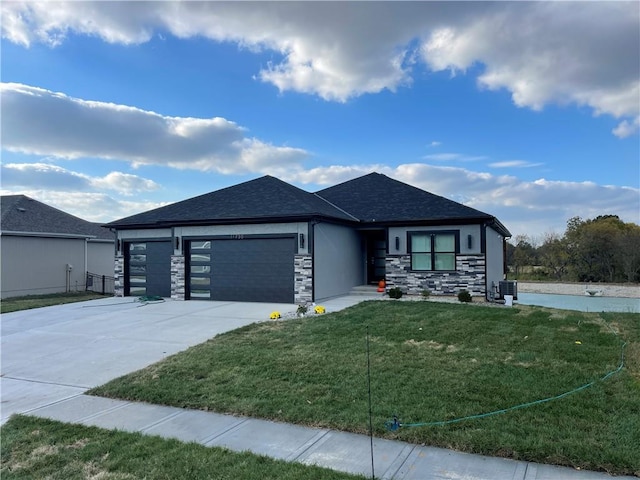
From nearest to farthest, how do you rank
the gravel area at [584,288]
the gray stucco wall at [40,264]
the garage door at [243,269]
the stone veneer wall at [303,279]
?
the stone veneer wall at [303,279], the garage door at [243,269], the gray stucco wall at [40,264], the gravel area at [584,288]

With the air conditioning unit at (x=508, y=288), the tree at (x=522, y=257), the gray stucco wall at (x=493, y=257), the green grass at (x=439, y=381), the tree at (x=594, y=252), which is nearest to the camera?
the green grass at (x=439, y=381)

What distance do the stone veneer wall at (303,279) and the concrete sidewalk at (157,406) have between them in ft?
2.45

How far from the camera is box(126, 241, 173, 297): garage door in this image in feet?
53.3

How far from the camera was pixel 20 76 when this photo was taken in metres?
10.6

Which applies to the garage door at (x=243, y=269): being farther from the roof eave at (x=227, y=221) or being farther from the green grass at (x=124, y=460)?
the green grass at (x=124, y=460)

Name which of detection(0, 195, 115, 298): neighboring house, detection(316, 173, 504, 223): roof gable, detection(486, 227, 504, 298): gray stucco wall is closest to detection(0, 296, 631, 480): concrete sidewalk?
detection(316, 173, 504, 223): roof gable

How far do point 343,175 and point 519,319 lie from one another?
52.5ft

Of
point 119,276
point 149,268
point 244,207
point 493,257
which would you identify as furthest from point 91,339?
point 493,257

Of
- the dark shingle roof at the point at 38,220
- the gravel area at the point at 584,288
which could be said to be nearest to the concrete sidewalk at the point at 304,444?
the dark shingle roof at the point at 38,220

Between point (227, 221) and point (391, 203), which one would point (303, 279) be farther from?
point (391, 203)

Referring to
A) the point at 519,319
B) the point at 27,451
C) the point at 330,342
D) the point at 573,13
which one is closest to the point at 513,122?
the point at 573,13

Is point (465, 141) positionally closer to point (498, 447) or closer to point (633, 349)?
point (633, 349)

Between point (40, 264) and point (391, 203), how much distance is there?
56.4 feet

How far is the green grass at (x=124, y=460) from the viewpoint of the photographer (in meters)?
3.39
